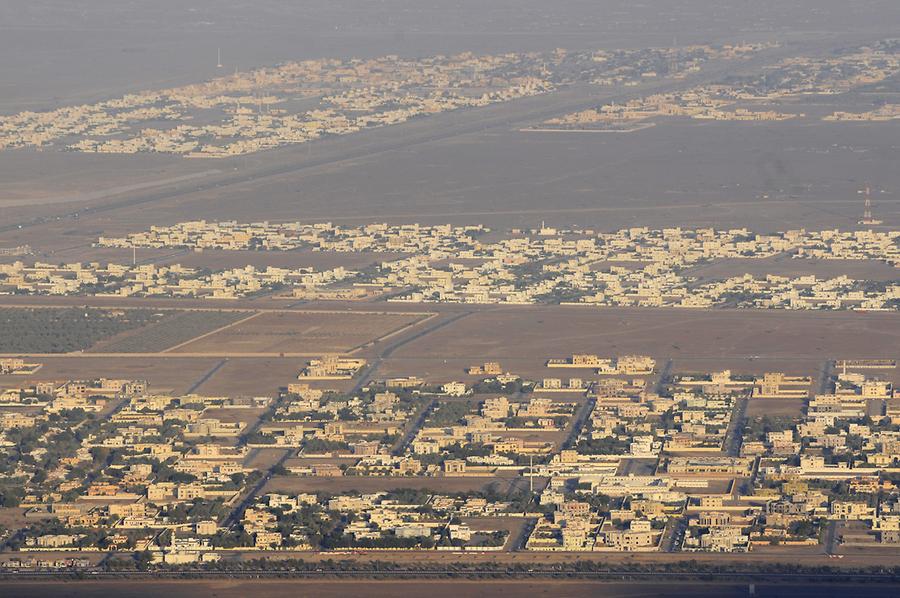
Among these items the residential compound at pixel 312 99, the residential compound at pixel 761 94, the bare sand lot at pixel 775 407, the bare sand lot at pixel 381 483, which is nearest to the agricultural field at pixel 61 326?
the bare sand lot at pixel 381 483

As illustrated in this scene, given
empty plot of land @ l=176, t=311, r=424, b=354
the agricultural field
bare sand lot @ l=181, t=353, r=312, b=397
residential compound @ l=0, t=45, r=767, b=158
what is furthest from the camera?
residential compound @ l=0, t=45, r=767, b=158

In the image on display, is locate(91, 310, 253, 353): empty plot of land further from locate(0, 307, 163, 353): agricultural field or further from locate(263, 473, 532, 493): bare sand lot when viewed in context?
locate(263, 473, 532, 493): bare sand lot

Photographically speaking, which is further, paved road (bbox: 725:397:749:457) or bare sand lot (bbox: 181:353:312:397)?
bare sand lot (bbox: 181:353:312:397)

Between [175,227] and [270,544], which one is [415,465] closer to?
[270,544]

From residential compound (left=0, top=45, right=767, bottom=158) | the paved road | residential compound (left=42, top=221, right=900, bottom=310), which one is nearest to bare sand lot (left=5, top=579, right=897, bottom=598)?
the paved road

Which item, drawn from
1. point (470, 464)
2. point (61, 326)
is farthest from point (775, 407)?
point (61, 326)

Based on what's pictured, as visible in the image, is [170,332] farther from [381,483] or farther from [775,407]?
[381,483]
